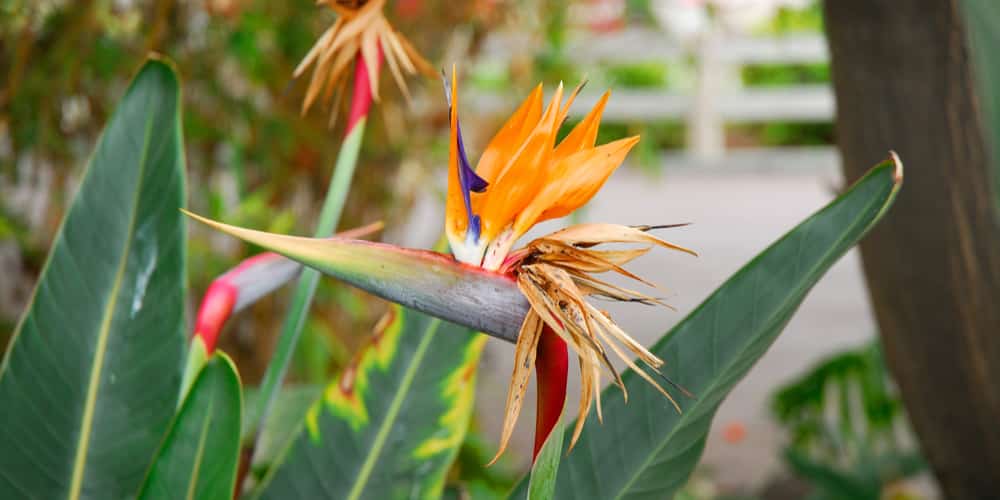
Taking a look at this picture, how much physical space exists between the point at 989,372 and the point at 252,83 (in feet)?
3.47

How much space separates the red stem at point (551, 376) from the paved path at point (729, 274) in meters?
0.42

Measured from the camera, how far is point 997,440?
3.00ft

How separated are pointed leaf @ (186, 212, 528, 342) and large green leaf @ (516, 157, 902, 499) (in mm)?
155

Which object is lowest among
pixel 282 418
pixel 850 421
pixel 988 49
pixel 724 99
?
pixel 724 99

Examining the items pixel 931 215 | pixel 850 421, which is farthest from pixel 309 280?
pixel 850 421

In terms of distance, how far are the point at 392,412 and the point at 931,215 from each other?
485 mm

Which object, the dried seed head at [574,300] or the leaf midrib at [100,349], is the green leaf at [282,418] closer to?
the leaf midrib at [100,349]

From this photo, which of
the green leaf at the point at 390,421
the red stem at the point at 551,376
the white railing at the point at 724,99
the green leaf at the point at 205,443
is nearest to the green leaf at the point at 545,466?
the red stem at the point at 551,376

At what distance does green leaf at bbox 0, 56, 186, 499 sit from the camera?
1.65ft

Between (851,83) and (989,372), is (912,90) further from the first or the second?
(989,372)

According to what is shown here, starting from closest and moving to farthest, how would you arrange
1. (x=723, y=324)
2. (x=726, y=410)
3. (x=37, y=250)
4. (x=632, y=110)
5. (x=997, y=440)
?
(x=723, y=324)
(x=997, y=440)
(x=37, y=250)
(x=726, y=410)
(x=632, y=110)

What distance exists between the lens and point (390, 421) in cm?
55

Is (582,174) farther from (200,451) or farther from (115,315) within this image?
(115,315)

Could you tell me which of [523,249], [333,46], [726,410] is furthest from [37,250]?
[726,410]
